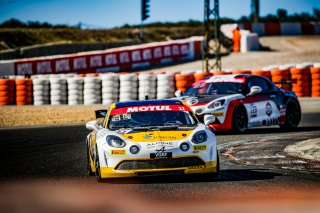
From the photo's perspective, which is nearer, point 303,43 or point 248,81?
point 248,81

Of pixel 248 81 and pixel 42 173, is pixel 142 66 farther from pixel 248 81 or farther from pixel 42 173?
pixel 42 173

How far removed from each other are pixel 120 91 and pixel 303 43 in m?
26.4

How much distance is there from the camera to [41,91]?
3109cm

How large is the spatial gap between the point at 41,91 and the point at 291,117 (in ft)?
43.4

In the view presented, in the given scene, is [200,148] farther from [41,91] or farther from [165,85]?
[41,91]

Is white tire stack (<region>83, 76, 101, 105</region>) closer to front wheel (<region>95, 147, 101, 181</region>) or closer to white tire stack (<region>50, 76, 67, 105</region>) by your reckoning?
white tire stack (<region>50, 76, 67, 105</region>)

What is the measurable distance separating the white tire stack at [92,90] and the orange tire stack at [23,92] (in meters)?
2.24

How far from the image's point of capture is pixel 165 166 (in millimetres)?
10773

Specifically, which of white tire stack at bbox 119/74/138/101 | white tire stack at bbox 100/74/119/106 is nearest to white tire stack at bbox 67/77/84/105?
white tire stack at bbox 100/74/119/106

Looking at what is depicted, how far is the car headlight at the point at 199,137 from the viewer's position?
11.0 m

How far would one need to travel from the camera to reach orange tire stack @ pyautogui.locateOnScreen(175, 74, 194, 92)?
29.3 m

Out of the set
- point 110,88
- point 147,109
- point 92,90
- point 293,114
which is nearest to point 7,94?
point 92,90

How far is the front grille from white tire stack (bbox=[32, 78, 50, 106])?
20.4 metres

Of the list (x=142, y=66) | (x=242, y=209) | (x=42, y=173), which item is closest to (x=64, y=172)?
(x=42, y=173)
